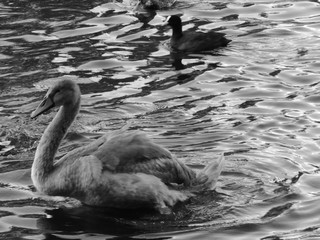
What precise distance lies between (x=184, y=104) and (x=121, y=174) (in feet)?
13.2

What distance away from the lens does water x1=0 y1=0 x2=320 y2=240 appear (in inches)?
399

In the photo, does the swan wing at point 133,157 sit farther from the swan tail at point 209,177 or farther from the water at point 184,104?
the water at point 184,104

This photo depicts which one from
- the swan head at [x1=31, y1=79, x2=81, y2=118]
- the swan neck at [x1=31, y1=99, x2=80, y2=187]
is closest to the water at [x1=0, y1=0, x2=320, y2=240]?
the swan neck at [x1=31, y1=99, x2=80, y2=187]

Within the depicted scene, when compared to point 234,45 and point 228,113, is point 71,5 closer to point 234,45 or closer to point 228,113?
point 234,45

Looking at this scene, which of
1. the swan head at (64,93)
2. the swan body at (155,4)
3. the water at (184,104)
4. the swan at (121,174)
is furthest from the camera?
the swan body at (155,4)

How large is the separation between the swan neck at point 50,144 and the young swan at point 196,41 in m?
6.25

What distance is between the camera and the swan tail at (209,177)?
423 inches

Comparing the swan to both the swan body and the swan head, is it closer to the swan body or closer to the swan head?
the swan head

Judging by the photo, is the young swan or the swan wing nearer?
the swan wing

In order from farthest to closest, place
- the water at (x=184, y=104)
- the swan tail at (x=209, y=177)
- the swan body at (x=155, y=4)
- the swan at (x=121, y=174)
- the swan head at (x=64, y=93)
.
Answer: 1. the swan body at (x=155, y=4)
2. the swan head at (x=64, y=93)
3. the swan tail at (x=209, y=177)
4. the swan at (x=121, y=174)
5. the water at (x=184, y=104)

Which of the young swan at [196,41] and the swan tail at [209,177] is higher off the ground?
the swan tail at [209,177]

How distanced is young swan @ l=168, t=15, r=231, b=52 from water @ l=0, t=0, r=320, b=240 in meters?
0.16

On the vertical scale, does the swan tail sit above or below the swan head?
below

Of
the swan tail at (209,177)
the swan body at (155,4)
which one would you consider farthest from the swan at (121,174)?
the swan body at (155,4)
